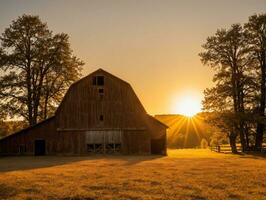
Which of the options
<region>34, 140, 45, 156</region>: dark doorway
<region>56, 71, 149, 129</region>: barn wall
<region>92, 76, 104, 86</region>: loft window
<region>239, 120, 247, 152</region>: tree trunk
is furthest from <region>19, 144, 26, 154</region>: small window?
<region>239, 120, 247, 152</region>: tree trunk

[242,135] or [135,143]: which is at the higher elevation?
[242,135]

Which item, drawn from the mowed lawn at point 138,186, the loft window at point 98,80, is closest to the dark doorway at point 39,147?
the loft window at point 98,80

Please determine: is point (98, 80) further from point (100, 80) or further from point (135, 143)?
point (135, 143)

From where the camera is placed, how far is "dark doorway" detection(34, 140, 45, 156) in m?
41.5

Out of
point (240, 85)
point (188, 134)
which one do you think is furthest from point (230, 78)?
→ point (188, 134)

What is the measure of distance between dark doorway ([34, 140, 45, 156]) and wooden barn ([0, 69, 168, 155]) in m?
0.35

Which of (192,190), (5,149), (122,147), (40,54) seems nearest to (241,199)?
(192,190)

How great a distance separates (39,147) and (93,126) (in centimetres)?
698

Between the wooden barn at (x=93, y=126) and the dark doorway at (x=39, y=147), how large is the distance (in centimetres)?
35

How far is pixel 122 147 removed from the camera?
1606 inches

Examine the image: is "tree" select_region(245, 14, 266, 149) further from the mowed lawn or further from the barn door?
A: the mowed lawn

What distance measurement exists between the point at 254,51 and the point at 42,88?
2587 cm

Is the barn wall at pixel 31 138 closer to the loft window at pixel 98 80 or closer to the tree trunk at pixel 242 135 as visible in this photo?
the loft window at pixel 98 80

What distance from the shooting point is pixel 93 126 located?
40.7 metres
